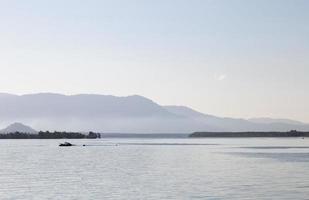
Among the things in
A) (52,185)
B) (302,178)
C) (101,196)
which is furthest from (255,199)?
(52,185)

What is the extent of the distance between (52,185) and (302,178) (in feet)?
91.7

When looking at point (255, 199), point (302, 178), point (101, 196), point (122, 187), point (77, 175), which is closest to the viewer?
point (255, 199)

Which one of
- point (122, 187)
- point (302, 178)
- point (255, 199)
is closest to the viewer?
point (255, 199)

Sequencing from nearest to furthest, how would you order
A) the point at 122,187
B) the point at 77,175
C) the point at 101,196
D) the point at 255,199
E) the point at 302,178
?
the point at 255,199 → the point at 101,196 → the point at 122,187 → the point at 302,178 → the point at 77,175

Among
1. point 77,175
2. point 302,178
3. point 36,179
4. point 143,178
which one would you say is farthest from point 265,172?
point 36,179

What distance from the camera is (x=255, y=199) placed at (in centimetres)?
4784

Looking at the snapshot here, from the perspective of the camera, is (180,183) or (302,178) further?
(302,178)

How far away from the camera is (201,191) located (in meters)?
53.4

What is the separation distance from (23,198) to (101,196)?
6.78 meters

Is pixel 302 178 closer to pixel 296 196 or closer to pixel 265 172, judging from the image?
pixel 265 172

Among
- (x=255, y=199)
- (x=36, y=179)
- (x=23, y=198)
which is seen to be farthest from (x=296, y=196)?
(x=36, y=179)

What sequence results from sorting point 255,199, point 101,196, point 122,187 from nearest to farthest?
point 255,199, point 101,196, point 122,187

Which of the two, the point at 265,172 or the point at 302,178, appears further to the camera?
the point at 265,172

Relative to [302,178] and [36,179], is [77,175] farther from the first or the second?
[302,178]
